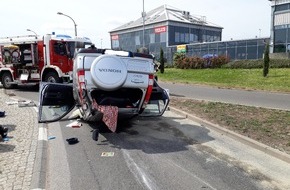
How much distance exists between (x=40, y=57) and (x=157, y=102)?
1051 cm

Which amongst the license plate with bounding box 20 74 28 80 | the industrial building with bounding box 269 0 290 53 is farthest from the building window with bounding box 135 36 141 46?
the license plate with bounding box 20 74 28 80

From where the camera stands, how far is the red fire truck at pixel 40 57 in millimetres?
16750

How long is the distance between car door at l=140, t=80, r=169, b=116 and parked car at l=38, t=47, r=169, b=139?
0.13 m

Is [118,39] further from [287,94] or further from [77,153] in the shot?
[77,153]

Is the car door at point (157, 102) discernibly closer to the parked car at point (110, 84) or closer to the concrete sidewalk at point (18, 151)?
the parked car at point (110, 84)

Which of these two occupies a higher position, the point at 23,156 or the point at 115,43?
the point at 115,43

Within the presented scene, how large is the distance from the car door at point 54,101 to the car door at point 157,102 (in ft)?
7.30

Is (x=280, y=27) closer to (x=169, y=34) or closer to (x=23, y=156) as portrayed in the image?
(x=169, y=34)

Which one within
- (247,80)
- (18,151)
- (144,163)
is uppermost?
(247,80)

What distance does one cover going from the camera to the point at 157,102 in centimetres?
871

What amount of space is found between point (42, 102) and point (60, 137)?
1266 mm

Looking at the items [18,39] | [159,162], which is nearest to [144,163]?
[159,162]

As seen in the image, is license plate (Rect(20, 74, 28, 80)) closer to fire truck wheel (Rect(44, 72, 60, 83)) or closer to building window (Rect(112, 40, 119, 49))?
fire truck wheel (Rect(44, 72, 60, 83))

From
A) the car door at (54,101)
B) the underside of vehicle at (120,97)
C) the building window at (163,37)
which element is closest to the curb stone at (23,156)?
the car door at (54,101)
